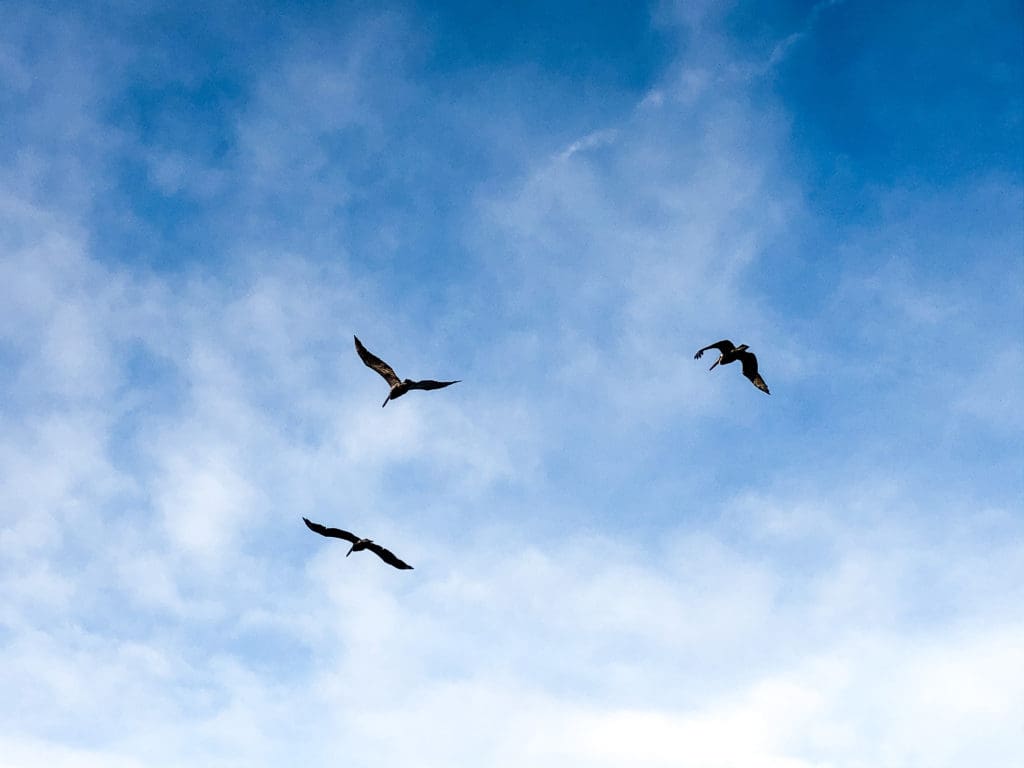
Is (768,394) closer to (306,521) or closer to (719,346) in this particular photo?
(719,346)

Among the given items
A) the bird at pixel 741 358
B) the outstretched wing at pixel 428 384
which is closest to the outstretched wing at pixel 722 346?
the bird at pixel 741 358

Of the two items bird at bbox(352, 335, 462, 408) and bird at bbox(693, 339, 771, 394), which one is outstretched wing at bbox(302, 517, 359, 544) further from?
bird at bbox(693, 339, 771, 394)

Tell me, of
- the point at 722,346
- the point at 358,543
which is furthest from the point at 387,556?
the point at 722,346

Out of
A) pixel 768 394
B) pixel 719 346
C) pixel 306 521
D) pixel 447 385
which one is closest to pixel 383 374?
pixel 447 385

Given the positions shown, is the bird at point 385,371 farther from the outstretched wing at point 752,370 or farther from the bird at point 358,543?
the outstretched wing at point 752,370

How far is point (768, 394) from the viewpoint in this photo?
1240 inches

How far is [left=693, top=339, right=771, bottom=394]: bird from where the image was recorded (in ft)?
97.8

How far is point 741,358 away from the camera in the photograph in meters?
31.5

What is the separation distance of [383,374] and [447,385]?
2.90 metres

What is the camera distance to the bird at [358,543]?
30.0 meters

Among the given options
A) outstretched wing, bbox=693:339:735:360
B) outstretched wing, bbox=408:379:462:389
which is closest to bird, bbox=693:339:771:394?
outstretched wing, bbox=693:339:735:360

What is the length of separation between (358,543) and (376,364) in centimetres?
697

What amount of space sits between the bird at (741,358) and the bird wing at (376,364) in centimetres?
1147

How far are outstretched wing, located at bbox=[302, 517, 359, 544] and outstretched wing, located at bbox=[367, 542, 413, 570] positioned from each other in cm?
83
